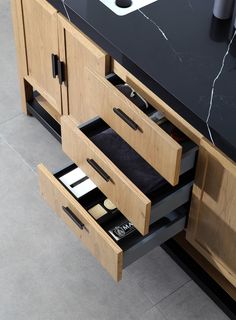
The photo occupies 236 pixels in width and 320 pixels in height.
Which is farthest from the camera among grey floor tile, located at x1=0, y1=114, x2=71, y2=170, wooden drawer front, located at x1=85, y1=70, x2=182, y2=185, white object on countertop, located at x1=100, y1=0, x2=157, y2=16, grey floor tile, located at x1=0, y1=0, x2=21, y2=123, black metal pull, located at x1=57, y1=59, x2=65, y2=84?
grey floor tile, located at x1=0, y1=0, x2=21, y2=123

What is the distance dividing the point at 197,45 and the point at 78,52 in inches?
16.9

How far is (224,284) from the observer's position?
2.37 metres

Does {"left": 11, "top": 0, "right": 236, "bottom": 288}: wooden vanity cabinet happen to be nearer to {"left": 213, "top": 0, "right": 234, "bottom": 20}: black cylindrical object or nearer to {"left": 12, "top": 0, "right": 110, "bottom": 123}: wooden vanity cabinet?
{"left": 12, "top": 0, "right": 110, "bottom": 123}: wooden vanity cabinet

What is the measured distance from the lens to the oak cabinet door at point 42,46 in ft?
8.00

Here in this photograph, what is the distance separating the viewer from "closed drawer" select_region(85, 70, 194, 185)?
1929 mm

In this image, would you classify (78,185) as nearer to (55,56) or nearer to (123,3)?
(55,56)

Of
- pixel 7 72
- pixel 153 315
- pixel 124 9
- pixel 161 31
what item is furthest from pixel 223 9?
pixel 7 72

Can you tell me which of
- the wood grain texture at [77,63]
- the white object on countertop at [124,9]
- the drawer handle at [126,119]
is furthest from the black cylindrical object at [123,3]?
the drawer handle at [126,119]

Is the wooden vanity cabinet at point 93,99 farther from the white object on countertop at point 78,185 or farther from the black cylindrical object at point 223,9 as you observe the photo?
the black cylindrical object at point 223,9

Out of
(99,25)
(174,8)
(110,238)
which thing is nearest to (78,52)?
(99,25)

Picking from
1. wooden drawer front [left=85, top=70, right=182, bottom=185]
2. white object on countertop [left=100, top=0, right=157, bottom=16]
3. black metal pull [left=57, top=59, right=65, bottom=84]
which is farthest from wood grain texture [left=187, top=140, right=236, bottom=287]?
black metal pull [left=57, top=59, right=65, bottom=84]

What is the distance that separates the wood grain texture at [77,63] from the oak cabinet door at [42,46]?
0.16ft

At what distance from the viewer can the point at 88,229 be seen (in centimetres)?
210

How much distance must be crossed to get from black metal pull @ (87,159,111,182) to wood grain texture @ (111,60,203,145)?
0.24 meters
